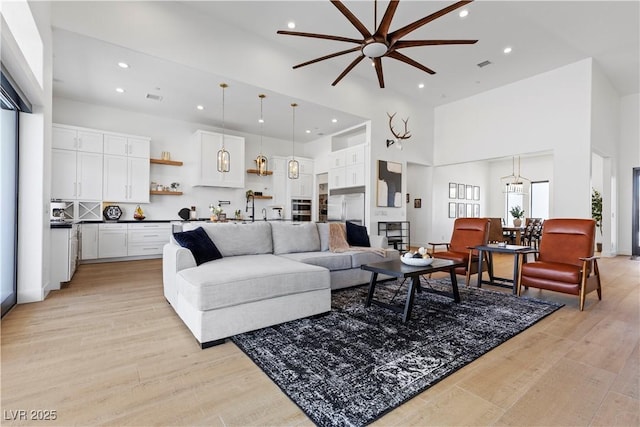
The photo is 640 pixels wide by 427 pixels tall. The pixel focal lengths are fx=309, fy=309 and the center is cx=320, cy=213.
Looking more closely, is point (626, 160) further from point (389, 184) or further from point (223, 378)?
point (223, 378)

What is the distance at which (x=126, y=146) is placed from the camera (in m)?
6.21

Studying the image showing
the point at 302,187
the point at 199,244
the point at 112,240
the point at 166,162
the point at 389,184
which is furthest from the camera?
the point at 302,187

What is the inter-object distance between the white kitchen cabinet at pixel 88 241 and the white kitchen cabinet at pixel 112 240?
0.06 metres

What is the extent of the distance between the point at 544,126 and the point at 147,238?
8373 mm

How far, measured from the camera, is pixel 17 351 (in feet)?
7.07

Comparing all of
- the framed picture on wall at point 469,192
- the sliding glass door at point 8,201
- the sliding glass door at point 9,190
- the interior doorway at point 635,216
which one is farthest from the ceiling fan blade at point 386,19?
the framed picture on wall at point 469,192

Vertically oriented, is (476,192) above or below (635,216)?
above

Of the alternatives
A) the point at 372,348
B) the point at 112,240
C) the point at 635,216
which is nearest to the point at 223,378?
the point at 372,348

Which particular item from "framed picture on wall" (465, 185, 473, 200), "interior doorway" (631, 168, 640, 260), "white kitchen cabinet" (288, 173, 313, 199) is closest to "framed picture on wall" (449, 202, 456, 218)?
"framed picture on wall" (465, 185, 473, 200)

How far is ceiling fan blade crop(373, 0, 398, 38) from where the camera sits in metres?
2.79

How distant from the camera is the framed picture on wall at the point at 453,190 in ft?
32.4

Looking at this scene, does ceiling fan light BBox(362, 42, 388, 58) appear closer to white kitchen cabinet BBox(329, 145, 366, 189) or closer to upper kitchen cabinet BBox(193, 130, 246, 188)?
white kitchen cabinet BBox(329, 145, 366, 189)

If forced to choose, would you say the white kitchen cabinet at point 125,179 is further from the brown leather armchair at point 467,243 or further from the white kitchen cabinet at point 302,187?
the brown leather armchair at point 467,243

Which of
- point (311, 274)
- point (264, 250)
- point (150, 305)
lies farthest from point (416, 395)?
point (150, 305)
